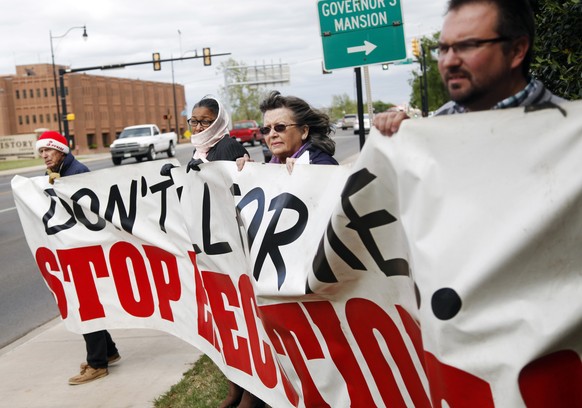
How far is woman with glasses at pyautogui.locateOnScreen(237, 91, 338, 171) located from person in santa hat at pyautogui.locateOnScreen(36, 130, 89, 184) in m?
1.95

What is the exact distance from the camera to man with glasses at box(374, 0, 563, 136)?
2.30 metres

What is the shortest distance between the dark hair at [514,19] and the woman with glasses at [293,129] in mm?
1853

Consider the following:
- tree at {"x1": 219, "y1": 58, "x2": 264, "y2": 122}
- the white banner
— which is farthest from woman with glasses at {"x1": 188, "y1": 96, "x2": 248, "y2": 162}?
tree at {"x1": 219, "y1": 58, "x2": 264, "y2": 122}

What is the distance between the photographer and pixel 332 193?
10.7 ft

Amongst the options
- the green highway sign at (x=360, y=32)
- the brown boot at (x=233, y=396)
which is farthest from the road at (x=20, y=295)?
the green highway sign at (x=360, y=32)

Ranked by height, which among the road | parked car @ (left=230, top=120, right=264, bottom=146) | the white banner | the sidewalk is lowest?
the sidewalk

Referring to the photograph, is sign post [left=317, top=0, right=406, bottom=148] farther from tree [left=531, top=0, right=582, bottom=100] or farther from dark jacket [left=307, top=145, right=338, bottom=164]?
dark jacket [left=307, top=145, right=338, bottom=164]

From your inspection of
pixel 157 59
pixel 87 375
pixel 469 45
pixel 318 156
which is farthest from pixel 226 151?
pixel 157 59

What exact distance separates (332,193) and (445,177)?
111 cm

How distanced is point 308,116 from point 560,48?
157 centimetres

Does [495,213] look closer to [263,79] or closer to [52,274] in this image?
[52,274]

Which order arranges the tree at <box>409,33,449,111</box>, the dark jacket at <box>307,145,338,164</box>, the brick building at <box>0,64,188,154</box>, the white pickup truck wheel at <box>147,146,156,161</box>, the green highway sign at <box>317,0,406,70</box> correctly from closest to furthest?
1. the dark jacket at <box>307,145,338,164</box>
2. the green highway sign at <box>317,0,406,70</box>
3. the white pickup truck wheel at <box>147,146,156,161</box>
4. the tree at <box>409,33,449,111</box>
5. the brick building at <box>0,64,188,154</box>

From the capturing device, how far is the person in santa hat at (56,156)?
563 cm

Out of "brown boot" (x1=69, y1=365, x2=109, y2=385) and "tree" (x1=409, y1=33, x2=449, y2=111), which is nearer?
"brown boot" (x1=69, y1=365, x2=109, y2=385)
